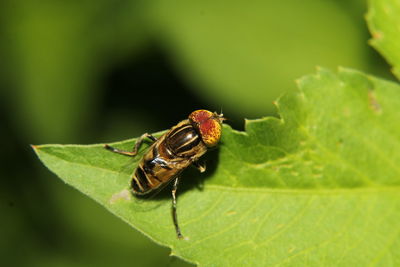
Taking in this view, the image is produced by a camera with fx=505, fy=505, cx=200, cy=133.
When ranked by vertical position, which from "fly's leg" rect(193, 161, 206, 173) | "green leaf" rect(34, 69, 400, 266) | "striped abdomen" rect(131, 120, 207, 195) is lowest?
"green leaf" rect(34, 69, 400, 266)

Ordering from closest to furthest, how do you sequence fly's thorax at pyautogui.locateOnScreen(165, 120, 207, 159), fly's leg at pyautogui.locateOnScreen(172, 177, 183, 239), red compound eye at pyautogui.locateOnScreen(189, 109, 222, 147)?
fly's leg at pyautogui.locateOnScreen(172, 177, 183, 239) → red compound eye at pyautogui.locateOnScreen(189, 109, 222, 147) → fly's thorax at pyautogui.locateOnScreen(165, 120, 207, 159)

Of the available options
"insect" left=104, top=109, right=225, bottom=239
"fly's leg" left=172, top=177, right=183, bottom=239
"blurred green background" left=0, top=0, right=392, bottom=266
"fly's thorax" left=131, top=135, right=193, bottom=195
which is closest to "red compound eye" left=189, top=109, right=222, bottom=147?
"insect" left=104, top=109, right=225, bottom=239

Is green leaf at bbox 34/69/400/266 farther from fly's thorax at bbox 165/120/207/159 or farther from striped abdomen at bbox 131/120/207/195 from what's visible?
fly's thorax at bbox 165/120/207/159

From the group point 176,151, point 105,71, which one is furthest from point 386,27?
point 105,71

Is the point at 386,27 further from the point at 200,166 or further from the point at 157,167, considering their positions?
the point at 157,167

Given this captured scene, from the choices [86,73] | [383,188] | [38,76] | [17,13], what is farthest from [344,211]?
[17,13]

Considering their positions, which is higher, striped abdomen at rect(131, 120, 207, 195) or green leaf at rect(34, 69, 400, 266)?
striped abdomen at rect(131, 120, 207, 195)

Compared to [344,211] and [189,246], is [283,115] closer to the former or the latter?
[344,211]
